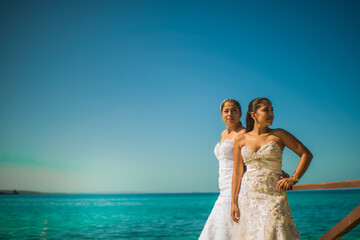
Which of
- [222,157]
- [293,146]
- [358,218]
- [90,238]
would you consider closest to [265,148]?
[293,146]

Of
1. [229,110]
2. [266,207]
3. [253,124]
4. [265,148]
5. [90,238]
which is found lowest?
[90,238]

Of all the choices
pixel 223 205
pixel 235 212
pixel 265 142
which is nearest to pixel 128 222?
pixel 223 205

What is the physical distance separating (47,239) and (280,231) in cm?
1590

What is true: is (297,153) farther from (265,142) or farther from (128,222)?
(128,222)

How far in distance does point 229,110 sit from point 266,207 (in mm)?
1607

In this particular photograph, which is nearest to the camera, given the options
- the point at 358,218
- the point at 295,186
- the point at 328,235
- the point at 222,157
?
the point at 358,218

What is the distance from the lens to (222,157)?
400 centimetres

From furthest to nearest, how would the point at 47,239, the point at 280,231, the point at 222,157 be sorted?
the point at 47,239 → the point at 222,157 → the point at 280,231

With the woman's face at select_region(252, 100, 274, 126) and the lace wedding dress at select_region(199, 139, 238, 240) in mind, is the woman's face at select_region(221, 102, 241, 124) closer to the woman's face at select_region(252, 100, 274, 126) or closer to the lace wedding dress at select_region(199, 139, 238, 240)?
the lace wedding dress at select_region(199, 139, 238, 240)

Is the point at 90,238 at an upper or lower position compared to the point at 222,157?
lower

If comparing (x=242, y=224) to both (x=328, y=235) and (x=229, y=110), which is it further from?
(x=229, y=110)

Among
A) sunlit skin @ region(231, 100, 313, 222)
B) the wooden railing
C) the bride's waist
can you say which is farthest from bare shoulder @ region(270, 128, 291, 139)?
the wooden railing

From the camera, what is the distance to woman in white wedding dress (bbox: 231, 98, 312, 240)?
2.57m

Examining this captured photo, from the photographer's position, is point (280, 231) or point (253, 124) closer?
point (280, 231)
